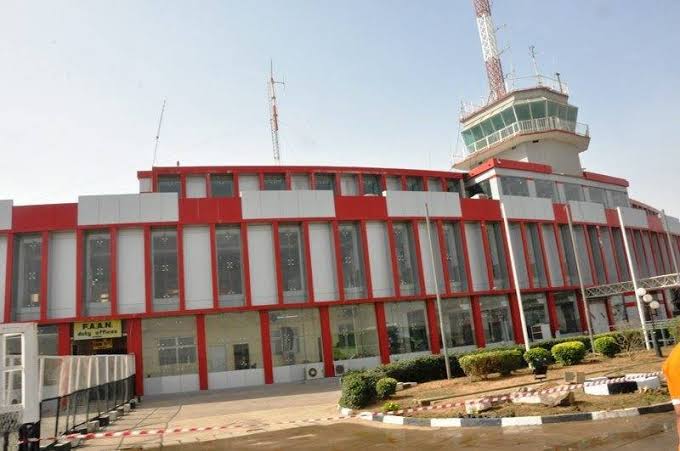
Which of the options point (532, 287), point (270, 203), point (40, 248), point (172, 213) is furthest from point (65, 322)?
point (532, 287)

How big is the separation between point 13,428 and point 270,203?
2484 cm

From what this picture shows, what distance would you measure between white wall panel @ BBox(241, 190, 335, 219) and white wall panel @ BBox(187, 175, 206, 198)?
5.18 m

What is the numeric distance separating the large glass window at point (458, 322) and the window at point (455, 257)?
1.16 meters

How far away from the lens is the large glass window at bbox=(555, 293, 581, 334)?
4388 centimetres

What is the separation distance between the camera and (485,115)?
50.3 meters

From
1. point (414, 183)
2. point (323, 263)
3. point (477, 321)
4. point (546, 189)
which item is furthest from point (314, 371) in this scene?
point (546, 189)

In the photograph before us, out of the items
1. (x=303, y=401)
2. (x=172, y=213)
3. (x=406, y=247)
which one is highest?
(x=172, y=213)

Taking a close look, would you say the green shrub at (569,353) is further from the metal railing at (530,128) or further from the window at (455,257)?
the metal railing at (530,128)


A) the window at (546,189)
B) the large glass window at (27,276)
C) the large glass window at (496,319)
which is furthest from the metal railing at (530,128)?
the large glass window at (27,276)

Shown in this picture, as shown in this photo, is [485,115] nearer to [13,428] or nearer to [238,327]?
[238,327]

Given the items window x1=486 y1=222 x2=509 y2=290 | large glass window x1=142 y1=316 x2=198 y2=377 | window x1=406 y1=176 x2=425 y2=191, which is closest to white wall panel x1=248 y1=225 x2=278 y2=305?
large glass window x1=142 y1=316 x2=198 y2=377

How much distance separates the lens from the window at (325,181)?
4150 cm

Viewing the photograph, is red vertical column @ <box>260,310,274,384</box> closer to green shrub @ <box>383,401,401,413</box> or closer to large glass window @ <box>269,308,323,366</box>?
large glass window @ <box>269,308,323,366</box>

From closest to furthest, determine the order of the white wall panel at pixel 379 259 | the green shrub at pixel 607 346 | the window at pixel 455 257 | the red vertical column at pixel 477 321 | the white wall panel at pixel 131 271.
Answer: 1. the green shrub at pixel 607 346
2. the white wall panel at pixel 131 271
3. the white wall panel at pixel 379 259
4. the red vertical column at pixel 477 321
5. the window at pixel 455 257
